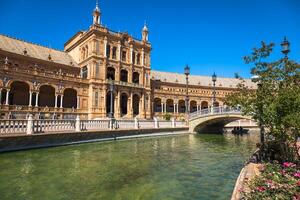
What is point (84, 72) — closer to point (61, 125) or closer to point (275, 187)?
point (61, 125)

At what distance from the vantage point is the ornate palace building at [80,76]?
34219 mm

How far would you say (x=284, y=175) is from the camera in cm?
755

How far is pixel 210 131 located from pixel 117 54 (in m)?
23.2

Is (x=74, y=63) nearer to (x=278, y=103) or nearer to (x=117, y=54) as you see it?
(x=117, y=54)

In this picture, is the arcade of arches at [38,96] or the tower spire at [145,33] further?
the tower spire at [145,33]

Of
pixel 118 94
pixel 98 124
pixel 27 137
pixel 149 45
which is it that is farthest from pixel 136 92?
pixel 27 137

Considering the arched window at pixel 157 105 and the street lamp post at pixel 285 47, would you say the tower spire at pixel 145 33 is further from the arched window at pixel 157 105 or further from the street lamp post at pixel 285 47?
the street lamp post at pixel 285 47

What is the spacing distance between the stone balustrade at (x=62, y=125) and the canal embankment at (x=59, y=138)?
64 cm

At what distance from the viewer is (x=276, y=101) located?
9.57 meters

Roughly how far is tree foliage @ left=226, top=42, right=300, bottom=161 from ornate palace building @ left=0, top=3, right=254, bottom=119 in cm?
2969

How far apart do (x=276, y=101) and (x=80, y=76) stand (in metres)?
40.8

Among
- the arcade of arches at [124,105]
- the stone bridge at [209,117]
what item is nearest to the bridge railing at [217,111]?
the stone bridge at [209,117]

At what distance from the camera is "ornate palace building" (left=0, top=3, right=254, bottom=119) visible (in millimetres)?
34219

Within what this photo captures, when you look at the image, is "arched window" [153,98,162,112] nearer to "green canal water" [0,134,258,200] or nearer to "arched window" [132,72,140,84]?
"arched window" [132,72,140,84]
